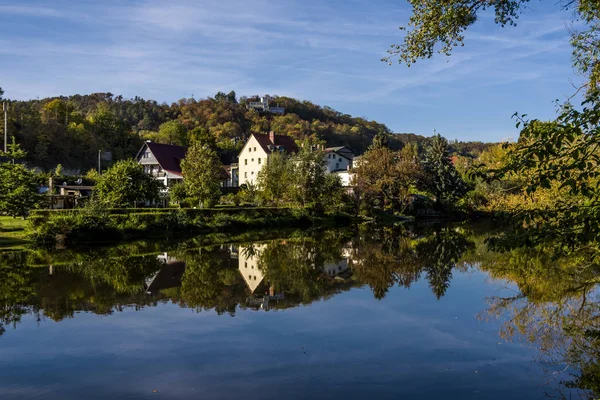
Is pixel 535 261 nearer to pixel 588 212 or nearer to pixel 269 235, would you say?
pixel 588 212

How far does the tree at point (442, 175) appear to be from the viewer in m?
60.4

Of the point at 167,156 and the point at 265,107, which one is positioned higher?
the point at 265,107

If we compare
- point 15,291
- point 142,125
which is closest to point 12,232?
point 15,291

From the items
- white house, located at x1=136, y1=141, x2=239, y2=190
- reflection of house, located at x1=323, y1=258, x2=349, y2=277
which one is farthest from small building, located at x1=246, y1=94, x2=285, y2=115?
reflection of house, located at x1=323, y1=258, x2=349, y2=277

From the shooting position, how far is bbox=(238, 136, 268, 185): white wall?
2768 inches

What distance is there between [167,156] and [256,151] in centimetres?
1250

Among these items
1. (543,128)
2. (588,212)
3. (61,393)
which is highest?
(543,128)

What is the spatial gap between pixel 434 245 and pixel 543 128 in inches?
937

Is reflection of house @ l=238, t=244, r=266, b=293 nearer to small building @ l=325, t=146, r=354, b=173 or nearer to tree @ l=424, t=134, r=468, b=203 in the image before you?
tree @ l=424, t=134, r=468, b=203

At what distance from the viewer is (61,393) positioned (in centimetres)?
786

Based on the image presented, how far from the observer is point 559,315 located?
39.7 ft

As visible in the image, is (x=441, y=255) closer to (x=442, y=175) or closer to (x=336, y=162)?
(x=442, y=175)

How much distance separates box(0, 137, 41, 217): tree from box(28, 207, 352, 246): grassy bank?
89cm

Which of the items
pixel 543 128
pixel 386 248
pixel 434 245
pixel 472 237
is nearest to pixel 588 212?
pixel 543 128
